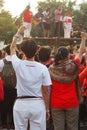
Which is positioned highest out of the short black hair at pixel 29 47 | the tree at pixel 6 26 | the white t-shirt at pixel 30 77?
the short black hair at pixel 29 47

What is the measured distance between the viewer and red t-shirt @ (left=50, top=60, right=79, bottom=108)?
22.4 ft

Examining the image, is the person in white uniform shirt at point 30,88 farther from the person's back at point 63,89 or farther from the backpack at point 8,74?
the backpack at point 8,74

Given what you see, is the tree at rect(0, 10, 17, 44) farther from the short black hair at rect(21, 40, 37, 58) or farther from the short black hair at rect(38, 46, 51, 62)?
the short black hair at rect(21, 40, 37, 58)

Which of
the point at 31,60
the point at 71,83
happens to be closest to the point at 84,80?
the point at 71,83

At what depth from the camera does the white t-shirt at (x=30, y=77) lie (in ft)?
18.9

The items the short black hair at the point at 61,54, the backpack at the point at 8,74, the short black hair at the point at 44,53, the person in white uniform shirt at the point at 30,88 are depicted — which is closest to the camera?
the person in white uniform shirt at the point at 30,88

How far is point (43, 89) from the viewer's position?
5848 mm

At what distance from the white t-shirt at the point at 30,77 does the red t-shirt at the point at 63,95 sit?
1078 millimetres

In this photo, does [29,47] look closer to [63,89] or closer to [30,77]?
[30,77]

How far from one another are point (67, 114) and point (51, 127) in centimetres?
165

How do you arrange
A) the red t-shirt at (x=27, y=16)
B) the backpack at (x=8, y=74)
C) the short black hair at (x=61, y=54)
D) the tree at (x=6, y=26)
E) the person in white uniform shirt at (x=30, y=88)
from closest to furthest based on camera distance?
the person in white uniform shirt at (x=30, y=88)
the short black hair at (x=61, y=54)
the backpack at (x=8, y=74)
the red t-shirt at (x=27, y=16)
the tree at (x=6, y=26)

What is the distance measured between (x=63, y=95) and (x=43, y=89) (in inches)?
42.2

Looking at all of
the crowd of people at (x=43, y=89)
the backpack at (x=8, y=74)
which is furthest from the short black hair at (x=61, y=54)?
the backpack at (x=8, y=74)

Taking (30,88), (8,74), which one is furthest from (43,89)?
(8,74)
